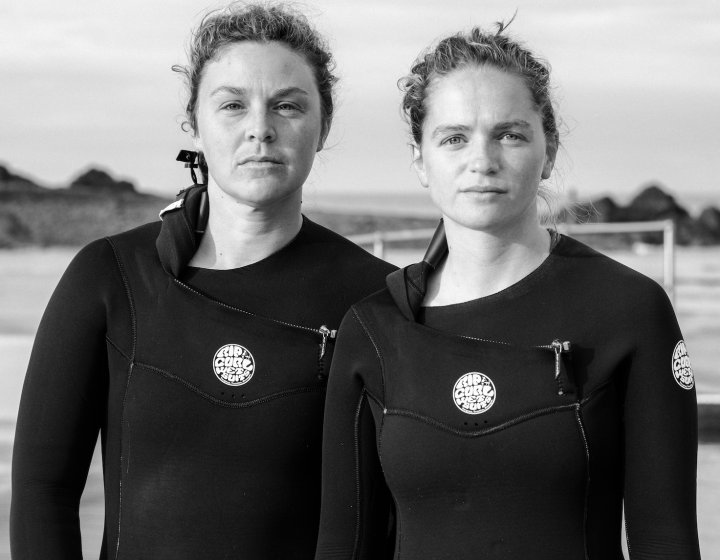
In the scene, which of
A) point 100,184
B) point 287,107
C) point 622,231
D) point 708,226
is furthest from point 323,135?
point 708,226

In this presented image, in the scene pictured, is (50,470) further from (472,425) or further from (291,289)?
(472,425)

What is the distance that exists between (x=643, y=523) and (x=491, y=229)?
470mm

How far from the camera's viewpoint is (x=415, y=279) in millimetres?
1868

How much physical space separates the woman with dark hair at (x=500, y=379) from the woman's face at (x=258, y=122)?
215 mm

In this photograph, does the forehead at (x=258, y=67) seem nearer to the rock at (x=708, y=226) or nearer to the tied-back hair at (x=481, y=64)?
the tied-back hair at (x=481, y=64)

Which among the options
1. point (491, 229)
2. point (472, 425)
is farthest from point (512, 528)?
point (491, 229)

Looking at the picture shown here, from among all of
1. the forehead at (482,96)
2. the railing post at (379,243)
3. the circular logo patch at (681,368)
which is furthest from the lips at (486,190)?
the railing post at (379,243)

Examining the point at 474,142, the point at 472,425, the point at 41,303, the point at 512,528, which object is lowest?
the point at 512,528

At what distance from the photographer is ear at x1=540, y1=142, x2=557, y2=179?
1.85 meters

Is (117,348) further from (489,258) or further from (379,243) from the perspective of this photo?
(379,243)

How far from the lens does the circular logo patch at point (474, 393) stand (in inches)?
68.7

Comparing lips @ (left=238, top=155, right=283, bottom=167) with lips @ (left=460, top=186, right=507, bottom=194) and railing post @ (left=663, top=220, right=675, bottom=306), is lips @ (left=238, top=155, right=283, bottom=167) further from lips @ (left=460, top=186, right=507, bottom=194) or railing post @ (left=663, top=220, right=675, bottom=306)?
railing post @ (left=663, top=220, right=675, bottom=306)

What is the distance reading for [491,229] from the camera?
1.79 meters

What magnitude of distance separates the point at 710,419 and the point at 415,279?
391cm
